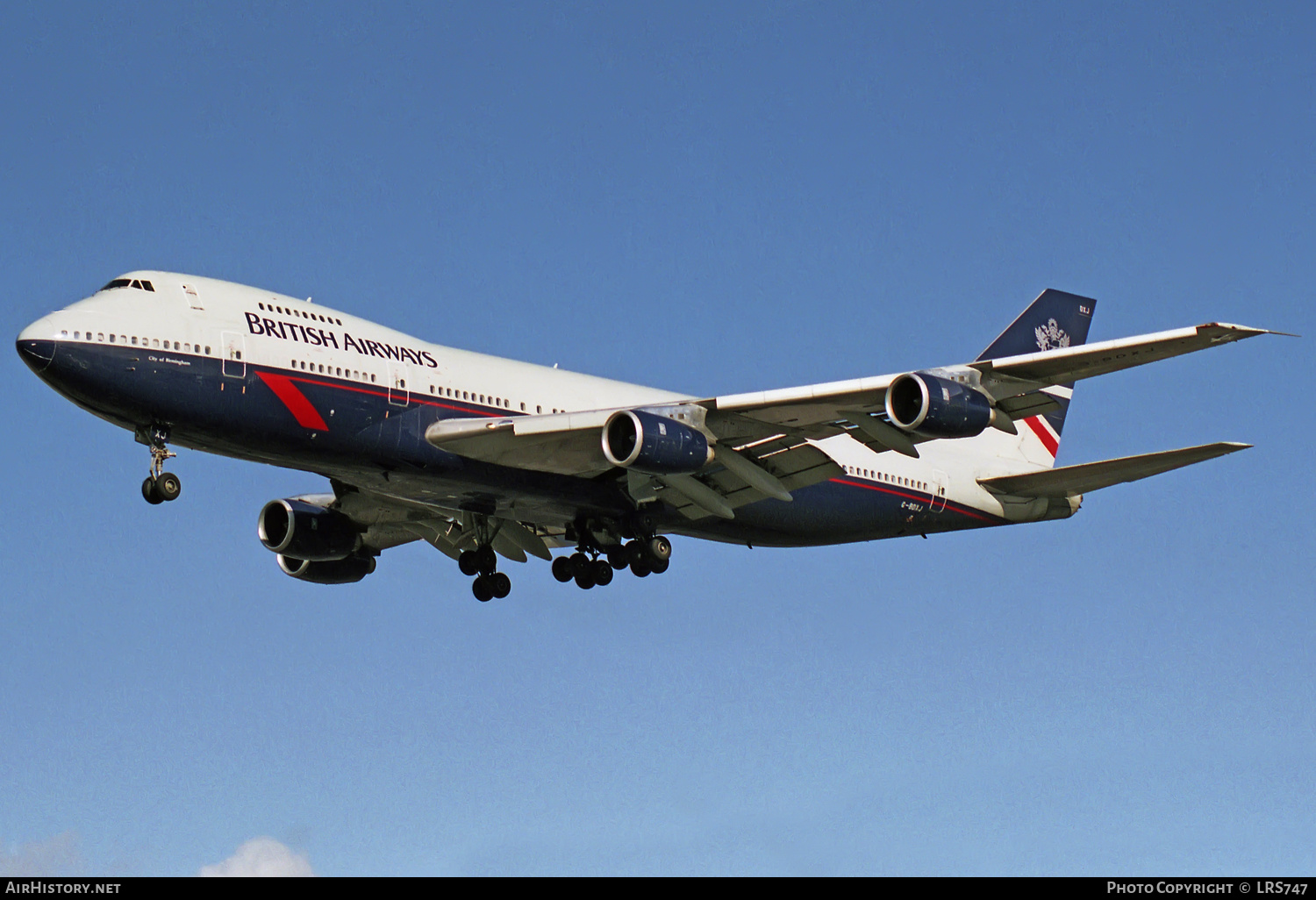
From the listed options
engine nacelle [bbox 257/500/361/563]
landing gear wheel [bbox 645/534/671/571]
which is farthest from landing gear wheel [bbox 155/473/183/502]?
landing gear wheel [bbox 645/534/671/571]

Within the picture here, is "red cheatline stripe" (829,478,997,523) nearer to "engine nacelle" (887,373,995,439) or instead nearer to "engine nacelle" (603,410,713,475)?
"engine nacelle" (603,410,713,475)

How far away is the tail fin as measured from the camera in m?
44.1

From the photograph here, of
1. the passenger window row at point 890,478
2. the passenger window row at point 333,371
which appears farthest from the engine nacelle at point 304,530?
the passenger window row at point 890,478

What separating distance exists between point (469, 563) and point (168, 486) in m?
9.90

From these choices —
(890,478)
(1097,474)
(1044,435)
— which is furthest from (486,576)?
(1044,435)

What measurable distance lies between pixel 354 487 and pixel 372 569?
3.74 metres

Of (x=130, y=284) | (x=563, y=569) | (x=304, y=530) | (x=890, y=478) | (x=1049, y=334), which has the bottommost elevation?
(x=563, y=569)

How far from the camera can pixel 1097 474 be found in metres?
37.9

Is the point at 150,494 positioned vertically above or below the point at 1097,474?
below

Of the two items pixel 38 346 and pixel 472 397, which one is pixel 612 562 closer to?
pixel 472 397

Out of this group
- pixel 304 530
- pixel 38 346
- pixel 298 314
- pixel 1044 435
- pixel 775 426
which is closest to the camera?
pixel 38 346

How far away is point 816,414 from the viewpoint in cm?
3288

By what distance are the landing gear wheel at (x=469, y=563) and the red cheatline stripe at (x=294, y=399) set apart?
798 centimetres
